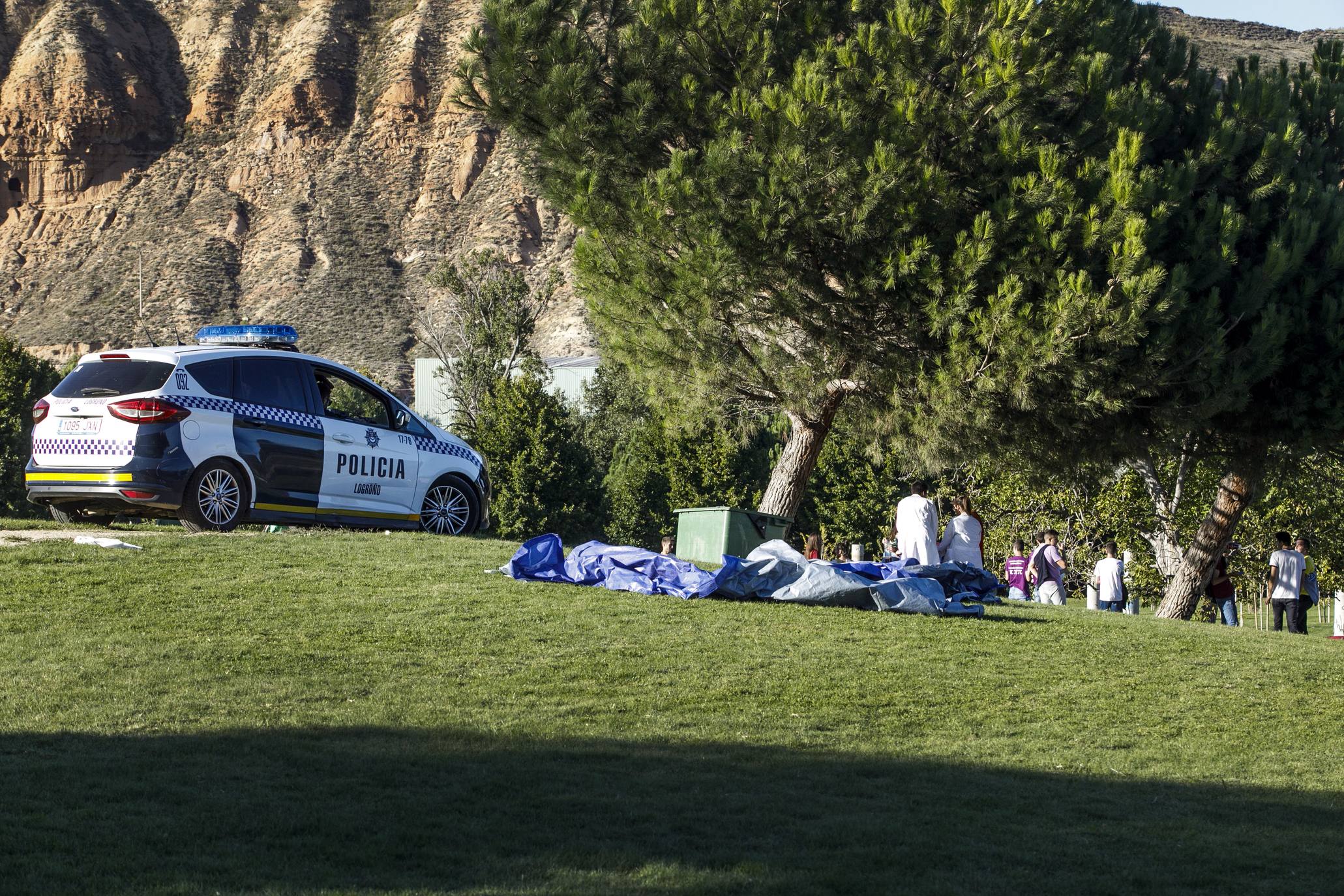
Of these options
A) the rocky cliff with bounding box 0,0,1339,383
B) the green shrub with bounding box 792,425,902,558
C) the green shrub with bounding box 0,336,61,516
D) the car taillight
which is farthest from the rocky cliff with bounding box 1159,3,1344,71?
the car taillight

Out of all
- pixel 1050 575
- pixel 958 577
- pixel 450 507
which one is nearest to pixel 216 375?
pixel 450 507

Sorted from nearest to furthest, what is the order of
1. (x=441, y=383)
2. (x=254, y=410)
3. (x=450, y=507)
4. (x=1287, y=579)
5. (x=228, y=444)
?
(x=228, y=444), (x=254, y=410), (x=450, y=507), (x=1287, y=579), (x=441, y=383)

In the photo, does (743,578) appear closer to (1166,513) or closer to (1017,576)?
(1017,576)

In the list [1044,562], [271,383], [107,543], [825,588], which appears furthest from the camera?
[1044,562]

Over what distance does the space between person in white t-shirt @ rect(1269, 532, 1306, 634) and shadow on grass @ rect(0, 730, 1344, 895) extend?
14.2 meters

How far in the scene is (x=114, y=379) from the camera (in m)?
12.8

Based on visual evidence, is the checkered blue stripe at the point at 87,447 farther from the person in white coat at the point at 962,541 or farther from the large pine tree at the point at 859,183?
A: the person in white coat at the point at 962,541

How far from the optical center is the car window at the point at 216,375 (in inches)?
507

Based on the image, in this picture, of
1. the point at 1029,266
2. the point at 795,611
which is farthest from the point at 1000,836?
the point at 1029,266

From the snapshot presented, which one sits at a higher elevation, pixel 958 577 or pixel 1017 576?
pixel 958 577

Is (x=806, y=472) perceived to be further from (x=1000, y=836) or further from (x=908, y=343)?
(x=1000, y=836)

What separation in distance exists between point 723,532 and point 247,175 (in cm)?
9748

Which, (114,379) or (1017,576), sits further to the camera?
(1017,576)

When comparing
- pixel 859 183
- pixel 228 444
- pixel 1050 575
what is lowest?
pixel 1050 575
